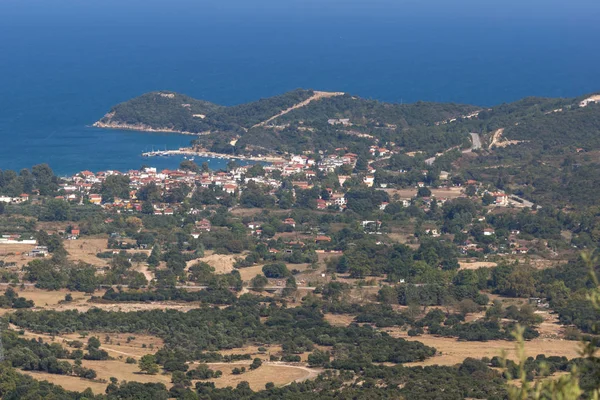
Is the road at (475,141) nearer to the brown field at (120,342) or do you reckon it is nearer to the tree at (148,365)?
the brown field at (120,342)

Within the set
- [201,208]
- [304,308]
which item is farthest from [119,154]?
[304,308]

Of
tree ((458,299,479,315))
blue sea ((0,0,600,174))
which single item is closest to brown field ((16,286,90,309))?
tree ((458,299,479,315))

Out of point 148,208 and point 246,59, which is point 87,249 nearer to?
point 148,208

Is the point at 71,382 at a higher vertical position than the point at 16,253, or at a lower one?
lower

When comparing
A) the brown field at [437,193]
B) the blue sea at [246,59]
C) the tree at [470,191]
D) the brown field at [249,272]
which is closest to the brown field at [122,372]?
the brown field at [249,272]

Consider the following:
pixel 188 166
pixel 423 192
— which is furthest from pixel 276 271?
pixel 188 166

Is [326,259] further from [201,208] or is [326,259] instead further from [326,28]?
[326,28]
